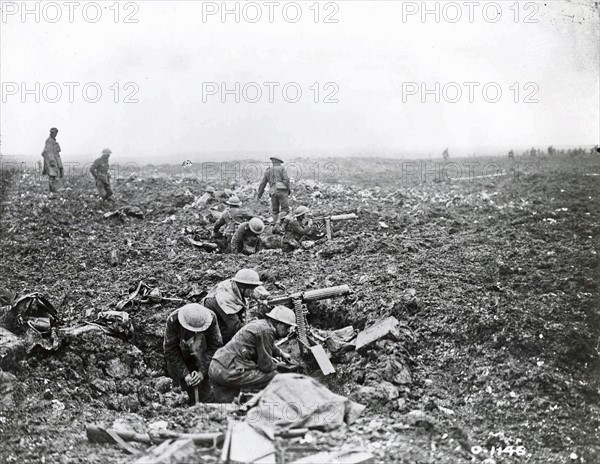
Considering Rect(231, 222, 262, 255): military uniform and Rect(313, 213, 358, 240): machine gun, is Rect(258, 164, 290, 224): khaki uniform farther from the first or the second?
Rect(231, 222, 262, 255): military uniform

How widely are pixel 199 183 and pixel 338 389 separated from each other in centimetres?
1182

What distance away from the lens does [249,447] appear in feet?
11.8

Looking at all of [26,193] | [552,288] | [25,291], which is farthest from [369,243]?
[26,193]

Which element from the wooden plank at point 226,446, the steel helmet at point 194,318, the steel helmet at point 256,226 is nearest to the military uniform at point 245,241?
the steel helmet at point 256,226

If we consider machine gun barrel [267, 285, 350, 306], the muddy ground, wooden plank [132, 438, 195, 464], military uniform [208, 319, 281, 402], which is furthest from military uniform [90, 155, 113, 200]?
wooden plank [132, 438, 195, 464]

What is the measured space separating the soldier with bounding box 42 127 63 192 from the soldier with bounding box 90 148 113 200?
1.01m

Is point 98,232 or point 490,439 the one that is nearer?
point 490,439

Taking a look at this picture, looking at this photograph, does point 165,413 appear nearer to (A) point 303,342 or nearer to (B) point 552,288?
(A) point 303,342

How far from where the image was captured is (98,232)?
34.0 feet

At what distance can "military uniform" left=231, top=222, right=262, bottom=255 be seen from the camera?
9156 mm

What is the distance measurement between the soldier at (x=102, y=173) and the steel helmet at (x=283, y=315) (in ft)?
26.4

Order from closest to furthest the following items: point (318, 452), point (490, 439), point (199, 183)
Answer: point (318, 452)
point (490, 439)
point (199, 183)

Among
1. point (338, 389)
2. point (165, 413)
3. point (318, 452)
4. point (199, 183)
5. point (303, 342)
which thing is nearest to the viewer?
point (318, 452)

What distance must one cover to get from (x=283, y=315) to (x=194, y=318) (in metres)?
0.92
